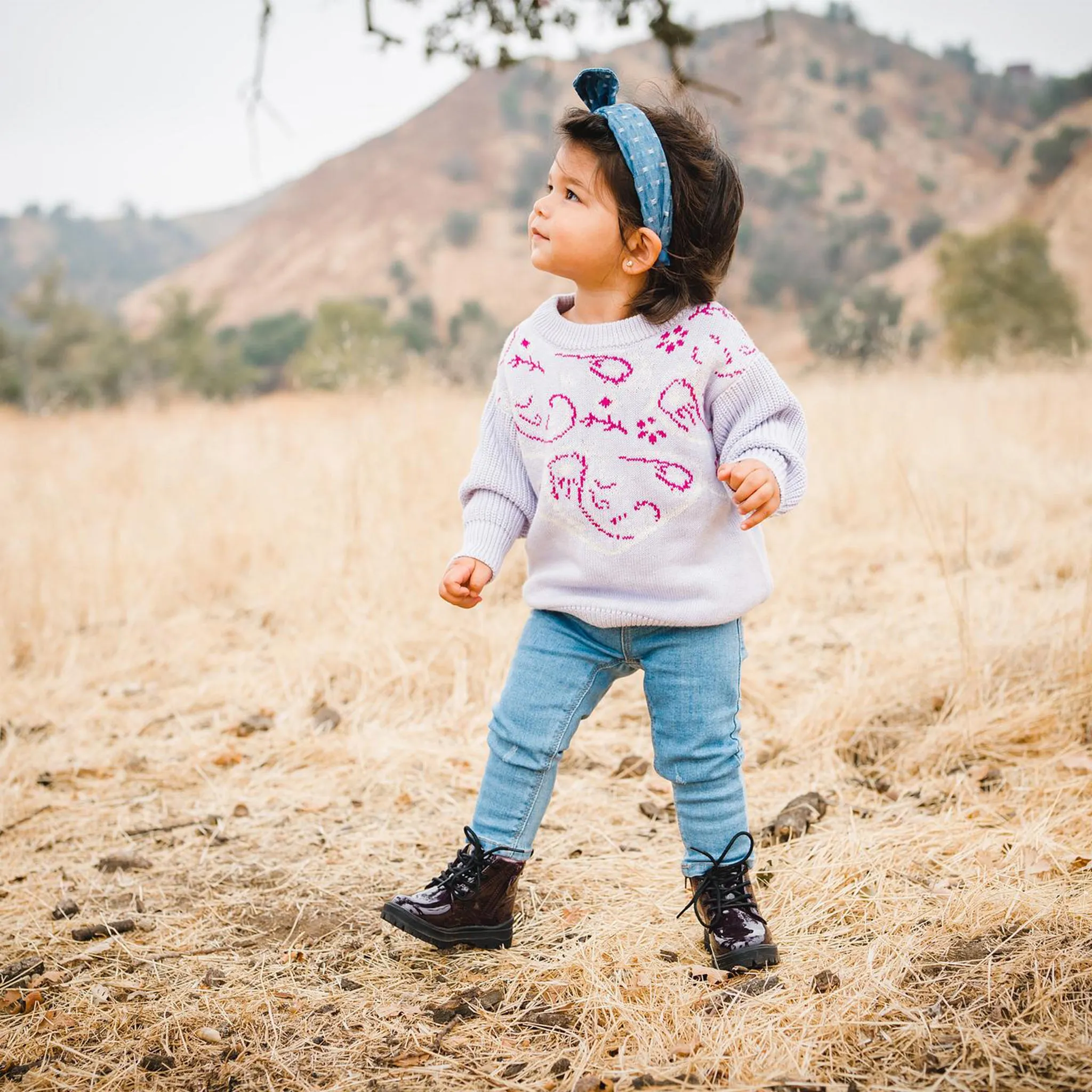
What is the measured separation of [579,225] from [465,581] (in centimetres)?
69

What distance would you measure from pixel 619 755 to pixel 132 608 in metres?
2.41

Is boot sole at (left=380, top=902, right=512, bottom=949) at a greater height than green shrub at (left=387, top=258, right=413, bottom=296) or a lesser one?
lesser

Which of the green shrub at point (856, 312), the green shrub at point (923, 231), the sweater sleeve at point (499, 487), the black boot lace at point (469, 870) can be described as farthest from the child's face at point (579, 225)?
the green shrub at point (923, 231)

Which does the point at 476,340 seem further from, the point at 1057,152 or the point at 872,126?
the point at 872,126

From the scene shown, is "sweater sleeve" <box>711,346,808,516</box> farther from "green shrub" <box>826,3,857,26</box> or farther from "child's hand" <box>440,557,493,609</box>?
"green shrub" <box>826,3,857,26</box>

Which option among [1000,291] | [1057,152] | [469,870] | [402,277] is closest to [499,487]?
[469,870]

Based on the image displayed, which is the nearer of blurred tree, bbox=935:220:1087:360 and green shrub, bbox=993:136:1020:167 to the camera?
blurred tree, bbox=935:220:1087:360

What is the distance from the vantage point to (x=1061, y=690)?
2676mm

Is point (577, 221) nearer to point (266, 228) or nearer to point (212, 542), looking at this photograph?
point (212, 542)

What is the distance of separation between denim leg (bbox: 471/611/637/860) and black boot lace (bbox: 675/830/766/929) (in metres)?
0.34

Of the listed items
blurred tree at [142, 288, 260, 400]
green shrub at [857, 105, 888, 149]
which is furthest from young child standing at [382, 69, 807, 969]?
green shrub at [857, 105, 888, 149]

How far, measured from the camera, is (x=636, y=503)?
70.8 inches

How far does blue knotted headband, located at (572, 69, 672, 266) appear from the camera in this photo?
175 centimetres

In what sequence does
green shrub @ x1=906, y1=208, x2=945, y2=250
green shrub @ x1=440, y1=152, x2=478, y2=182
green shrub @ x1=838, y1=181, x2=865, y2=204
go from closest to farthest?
green shrub @ x1=906, y1=208, x2=945, y2=250 → green shrub @ x1=838, y1=181, x2=865, y2=204 → green shrub @ x1=440, y1=152, x2=478, y2=182
